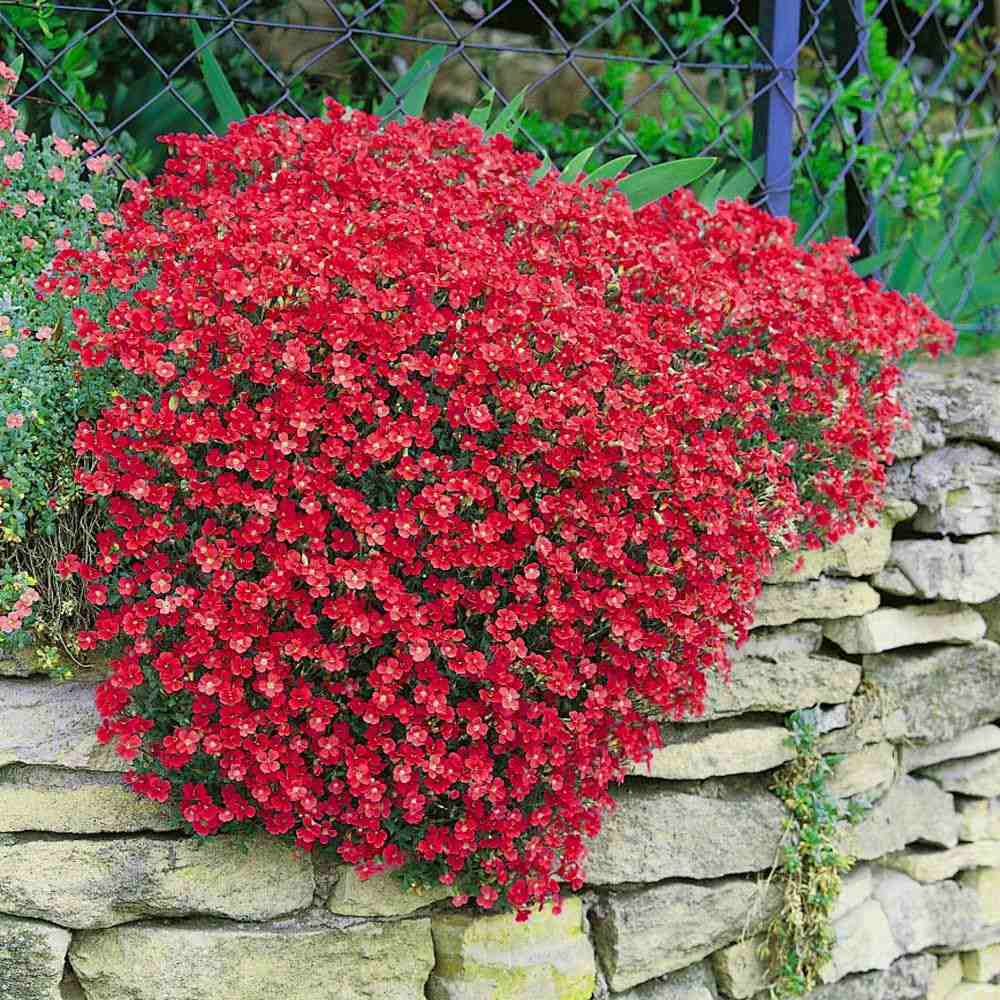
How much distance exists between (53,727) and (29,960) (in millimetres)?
376

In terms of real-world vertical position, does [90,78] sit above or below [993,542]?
above

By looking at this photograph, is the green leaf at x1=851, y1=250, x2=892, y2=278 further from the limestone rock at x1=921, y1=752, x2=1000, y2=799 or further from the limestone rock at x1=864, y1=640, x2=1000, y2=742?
the limestone rock at x1=921, y1=752, x2=1000, y2=799

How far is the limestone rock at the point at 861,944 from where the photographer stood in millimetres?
2797

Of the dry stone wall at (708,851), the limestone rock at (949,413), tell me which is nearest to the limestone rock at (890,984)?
the dry stone wall at (708,851)

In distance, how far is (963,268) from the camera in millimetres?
4016

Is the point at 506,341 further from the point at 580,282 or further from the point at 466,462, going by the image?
the point at 580,282

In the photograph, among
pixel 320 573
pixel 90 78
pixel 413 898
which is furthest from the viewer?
pixel 90 78

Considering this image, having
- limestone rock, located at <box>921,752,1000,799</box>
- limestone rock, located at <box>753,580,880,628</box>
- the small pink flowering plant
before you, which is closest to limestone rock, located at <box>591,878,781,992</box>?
limestone rock, located at <box>753,580,880,628</box>

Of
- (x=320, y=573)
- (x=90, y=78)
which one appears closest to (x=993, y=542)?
(x=320, y=573)

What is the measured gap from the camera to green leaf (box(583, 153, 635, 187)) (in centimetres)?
280

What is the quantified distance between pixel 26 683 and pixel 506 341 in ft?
3.41

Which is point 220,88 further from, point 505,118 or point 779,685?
point 779,685

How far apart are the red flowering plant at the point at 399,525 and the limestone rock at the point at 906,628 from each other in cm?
58

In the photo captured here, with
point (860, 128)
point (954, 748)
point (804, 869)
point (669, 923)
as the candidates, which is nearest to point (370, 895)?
point (669, 923)
